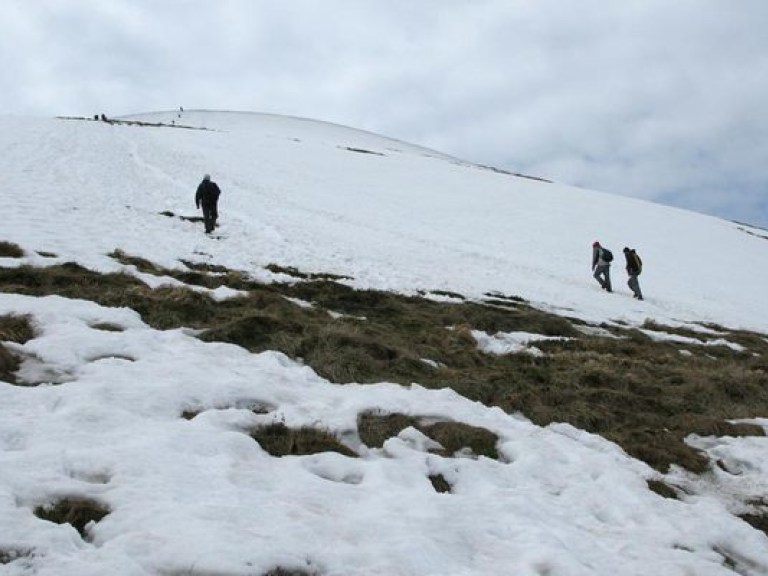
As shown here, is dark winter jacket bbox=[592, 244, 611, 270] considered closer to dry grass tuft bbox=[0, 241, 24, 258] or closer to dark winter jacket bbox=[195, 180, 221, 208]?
dark winter jacket bbox=[195, 180, 221, 208]

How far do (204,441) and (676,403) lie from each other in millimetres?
7467

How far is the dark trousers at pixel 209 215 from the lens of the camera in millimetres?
21281

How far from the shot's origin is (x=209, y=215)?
21.7m

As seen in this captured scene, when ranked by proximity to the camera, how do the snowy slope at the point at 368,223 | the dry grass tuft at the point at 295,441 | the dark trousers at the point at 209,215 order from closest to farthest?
the dry grass tuft at the point at 295,441, the snowy slope at the point at 368,223, the dark trousers at the point at 209,215

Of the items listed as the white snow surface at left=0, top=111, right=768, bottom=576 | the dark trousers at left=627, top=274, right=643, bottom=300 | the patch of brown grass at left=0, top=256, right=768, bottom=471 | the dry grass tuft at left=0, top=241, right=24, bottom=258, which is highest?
the dark trousers at left=627, top=274, right=643, bottom=300

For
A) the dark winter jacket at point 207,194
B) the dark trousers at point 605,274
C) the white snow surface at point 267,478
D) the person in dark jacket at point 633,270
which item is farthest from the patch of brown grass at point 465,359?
the dark trousers at point 605,274

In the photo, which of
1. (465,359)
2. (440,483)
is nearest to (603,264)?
(465,359)

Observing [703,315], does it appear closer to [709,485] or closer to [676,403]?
[676,403]

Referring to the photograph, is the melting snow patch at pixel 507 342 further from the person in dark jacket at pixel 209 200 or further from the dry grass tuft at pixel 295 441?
the person in dark jacket at pixel 209 200

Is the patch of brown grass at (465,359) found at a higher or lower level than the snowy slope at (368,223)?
lower

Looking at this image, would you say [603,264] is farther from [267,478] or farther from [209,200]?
[267,478]

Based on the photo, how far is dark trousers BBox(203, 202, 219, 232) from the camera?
21281mm

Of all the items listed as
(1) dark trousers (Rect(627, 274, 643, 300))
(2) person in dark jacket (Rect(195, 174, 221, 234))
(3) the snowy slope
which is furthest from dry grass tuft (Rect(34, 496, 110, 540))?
(1) dark trousers (Rect(627, 274, 643, 300))

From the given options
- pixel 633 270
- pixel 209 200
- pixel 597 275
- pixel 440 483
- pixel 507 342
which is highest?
pixel 209 200
